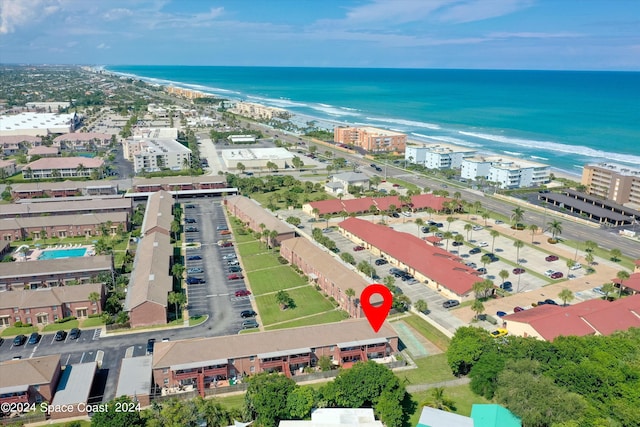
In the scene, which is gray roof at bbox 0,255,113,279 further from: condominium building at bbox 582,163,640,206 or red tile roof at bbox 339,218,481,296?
condominium building at bbox 582,163,640,206

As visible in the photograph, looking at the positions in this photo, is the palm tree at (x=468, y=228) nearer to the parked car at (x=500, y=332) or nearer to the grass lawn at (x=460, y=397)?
the parked car at (x=500, y=332)

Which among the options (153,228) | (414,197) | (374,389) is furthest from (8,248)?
(414,197)

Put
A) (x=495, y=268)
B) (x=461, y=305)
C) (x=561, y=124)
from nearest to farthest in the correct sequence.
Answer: (x=461, y=305)
(x=495, y=268)
(x=561, y=124)

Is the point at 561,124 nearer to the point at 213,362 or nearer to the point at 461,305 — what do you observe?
the point at 461,305

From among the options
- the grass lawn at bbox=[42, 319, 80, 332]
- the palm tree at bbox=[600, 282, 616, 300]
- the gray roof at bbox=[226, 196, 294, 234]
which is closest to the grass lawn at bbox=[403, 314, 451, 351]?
the palm tree at bbox=[600, 282, 616, 300]

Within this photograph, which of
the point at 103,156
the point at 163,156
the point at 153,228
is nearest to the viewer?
the point at 153,228

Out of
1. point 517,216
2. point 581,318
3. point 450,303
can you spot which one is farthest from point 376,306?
point 517,216
